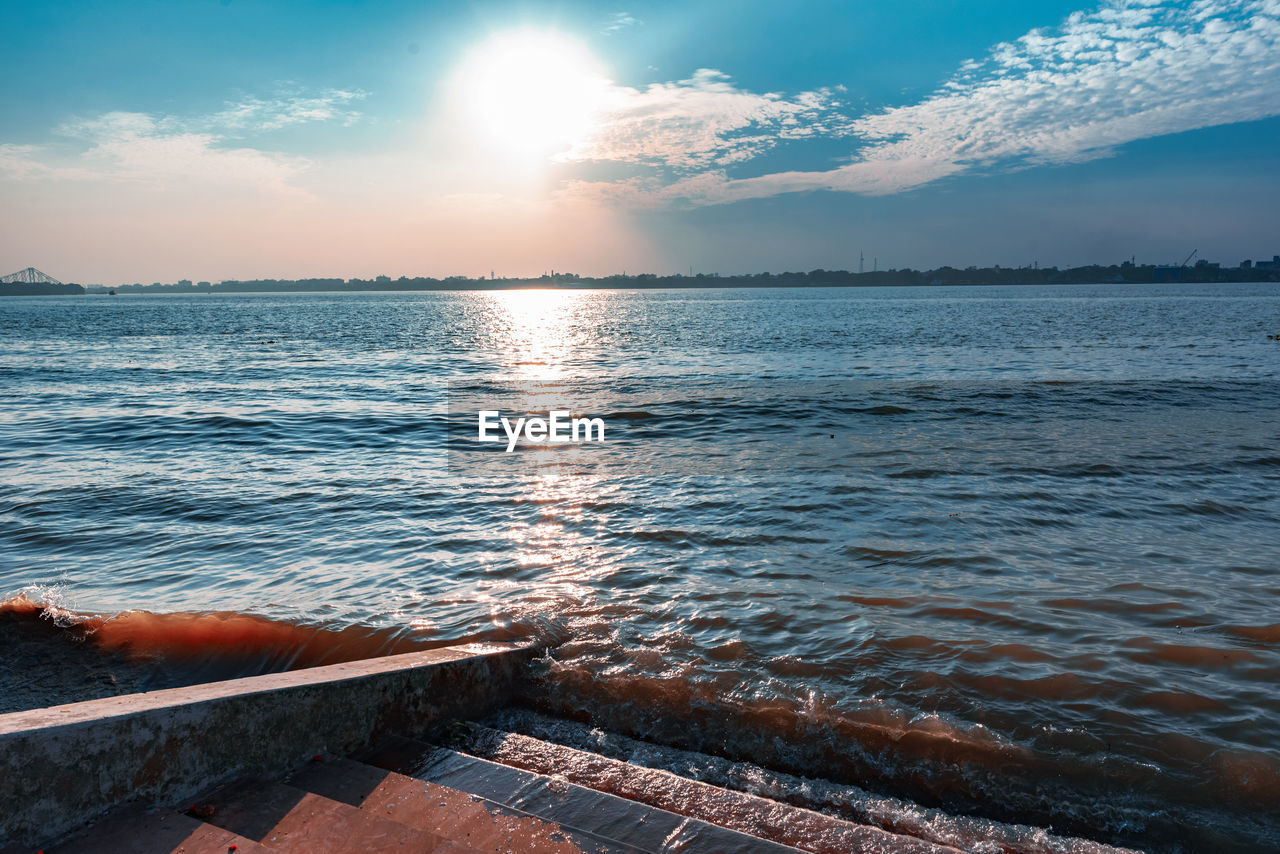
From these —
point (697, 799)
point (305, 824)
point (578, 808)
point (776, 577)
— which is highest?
point (305, 824)

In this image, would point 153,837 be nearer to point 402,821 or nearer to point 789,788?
point 402,821

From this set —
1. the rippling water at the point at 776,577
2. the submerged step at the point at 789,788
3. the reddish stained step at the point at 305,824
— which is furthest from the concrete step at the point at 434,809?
the rippling water at the point at 776,577

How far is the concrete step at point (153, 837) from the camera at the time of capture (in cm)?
281

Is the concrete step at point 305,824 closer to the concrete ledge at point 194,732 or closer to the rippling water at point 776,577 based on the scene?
the concrete ledge at point 194,732

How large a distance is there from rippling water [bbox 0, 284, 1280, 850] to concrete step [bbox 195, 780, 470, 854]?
6.48 ft

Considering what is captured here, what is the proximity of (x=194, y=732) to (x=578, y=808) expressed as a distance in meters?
1.79

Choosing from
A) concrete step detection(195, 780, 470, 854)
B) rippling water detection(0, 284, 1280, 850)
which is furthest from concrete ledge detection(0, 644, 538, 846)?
rippling water detection(0, 284, 1280, 850)

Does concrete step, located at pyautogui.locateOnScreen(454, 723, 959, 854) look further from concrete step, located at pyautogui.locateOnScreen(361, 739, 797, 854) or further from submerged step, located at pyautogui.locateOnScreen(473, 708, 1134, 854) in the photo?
concrete step, located at pyautogui.locateOnScreen(361, 739, 797, 854)

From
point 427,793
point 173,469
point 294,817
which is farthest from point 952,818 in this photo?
point 173,469

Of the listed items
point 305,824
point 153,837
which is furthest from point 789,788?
point 153,837

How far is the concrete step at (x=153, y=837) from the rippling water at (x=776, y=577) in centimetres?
237

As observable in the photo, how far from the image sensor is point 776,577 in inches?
297

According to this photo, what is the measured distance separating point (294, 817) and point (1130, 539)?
925cm

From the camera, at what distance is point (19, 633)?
5.91 meters
